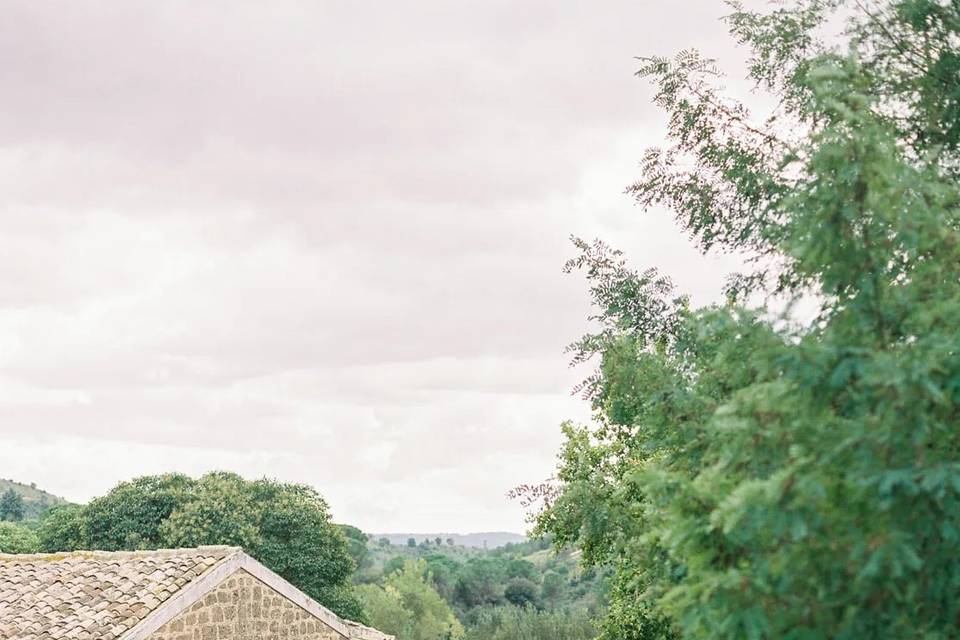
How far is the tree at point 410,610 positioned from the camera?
59.9 meters

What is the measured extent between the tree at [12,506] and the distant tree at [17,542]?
45.6 m

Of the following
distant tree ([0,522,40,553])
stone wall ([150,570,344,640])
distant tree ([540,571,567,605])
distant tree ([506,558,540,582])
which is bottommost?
stone wall ([150,570,344,640])

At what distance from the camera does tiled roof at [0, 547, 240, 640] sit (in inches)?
586

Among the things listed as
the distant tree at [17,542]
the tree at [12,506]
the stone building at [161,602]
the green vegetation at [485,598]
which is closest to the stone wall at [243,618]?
the stone building at [161,602]

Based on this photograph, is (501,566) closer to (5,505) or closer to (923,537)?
(5,505)

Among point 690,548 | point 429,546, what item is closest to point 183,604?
point 690,548

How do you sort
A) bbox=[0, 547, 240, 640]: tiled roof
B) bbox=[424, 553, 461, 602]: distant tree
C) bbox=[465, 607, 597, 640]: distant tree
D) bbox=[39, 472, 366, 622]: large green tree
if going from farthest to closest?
bbox=[424, 553, 461, 602]: distant tree
bbox=[465, 607, 597, 640]: distant tree
bbox=[39, 472, 366, 622]: large green tree
bbox=[0, 547, 240, 640]: tiled roof

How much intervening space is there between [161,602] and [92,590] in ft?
6.03

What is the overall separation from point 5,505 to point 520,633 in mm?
56623

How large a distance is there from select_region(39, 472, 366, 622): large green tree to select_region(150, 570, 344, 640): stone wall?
69.9 feet

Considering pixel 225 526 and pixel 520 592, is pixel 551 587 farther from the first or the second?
pixel 225 526

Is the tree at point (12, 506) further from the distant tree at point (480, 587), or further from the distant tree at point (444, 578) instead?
the distant tree at point (480, 587)

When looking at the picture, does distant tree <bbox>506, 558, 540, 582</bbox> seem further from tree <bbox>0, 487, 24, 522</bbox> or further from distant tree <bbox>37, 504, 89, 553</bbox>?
distant tree <bbox>37, 504, 89, 553</bbox>

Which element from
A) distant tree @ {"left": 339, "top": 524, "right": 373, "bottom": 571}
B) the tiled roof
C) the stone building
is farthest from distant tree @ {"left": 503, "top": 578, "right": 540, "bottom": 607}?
the tiled roof
